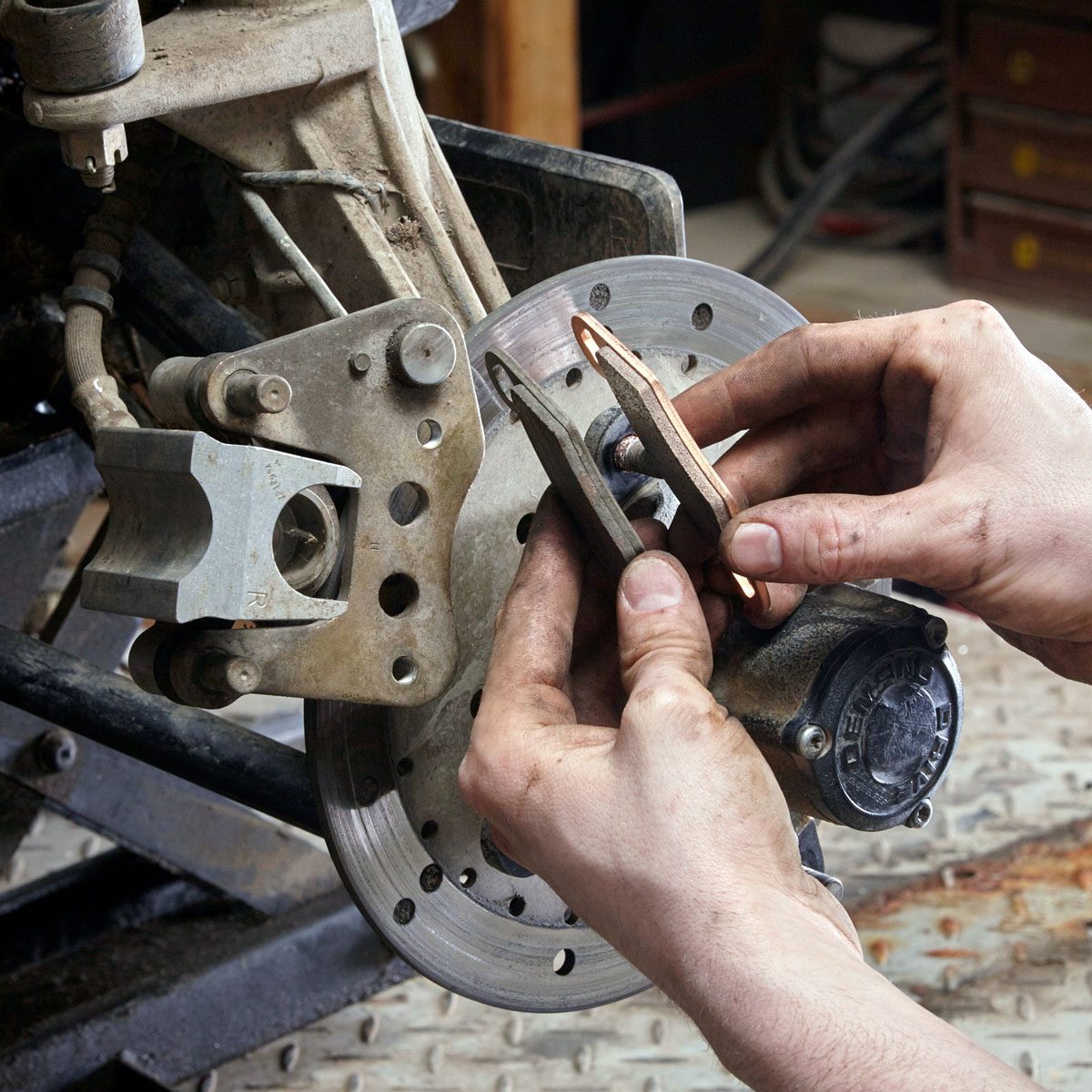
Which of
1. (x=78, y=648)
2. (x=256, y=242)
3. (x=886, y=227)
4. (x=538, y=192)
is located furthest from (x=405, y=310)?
(x=886, y=227)

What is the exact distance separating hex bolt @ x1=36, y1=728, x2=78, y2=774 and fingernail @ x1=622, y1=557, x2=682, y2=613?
75 centimetres

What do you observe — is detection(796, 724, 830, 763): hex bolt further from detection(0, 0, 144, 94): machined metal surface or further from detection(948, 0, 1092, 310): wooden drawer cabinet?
detection(948, 0, 1092, 310): wooden drawer cabinet

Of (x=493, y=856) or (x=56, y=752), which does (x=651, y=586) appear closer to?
(x=493, y=856)

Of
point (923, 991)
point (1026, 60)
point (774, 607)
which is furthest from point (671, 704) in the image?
point (1026, 60)

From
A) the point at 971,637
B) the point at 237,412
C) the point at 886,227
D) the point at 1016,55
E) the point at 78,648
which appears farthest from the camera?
the point at 886,227

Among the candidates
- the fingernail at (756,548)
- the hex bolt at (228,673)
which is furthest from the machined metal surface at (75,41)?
the fingernail at (756,548)

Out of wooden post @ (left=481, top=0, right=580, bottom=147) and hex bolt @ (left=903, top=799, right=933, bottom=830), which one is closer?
hex bolt @ (left=903, top=799, right=933, bottom=830)

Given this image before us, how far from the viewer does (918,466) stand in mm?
983

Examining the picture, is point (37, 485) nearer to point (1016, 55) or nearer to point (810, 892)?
point (810, 892)

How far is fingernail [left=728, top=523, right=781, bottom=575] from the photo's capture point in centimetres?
80

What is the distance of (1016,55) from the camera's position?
313 centimetres

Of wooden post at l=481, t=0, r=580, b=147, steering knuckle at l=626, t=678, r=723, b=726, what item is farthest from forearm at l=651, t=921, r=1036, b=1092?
wooden post at l=481, t=0, r=580, b=147

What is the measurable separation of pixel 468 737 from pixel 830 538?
280mm

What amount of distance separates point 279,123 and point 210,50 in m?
0.08
